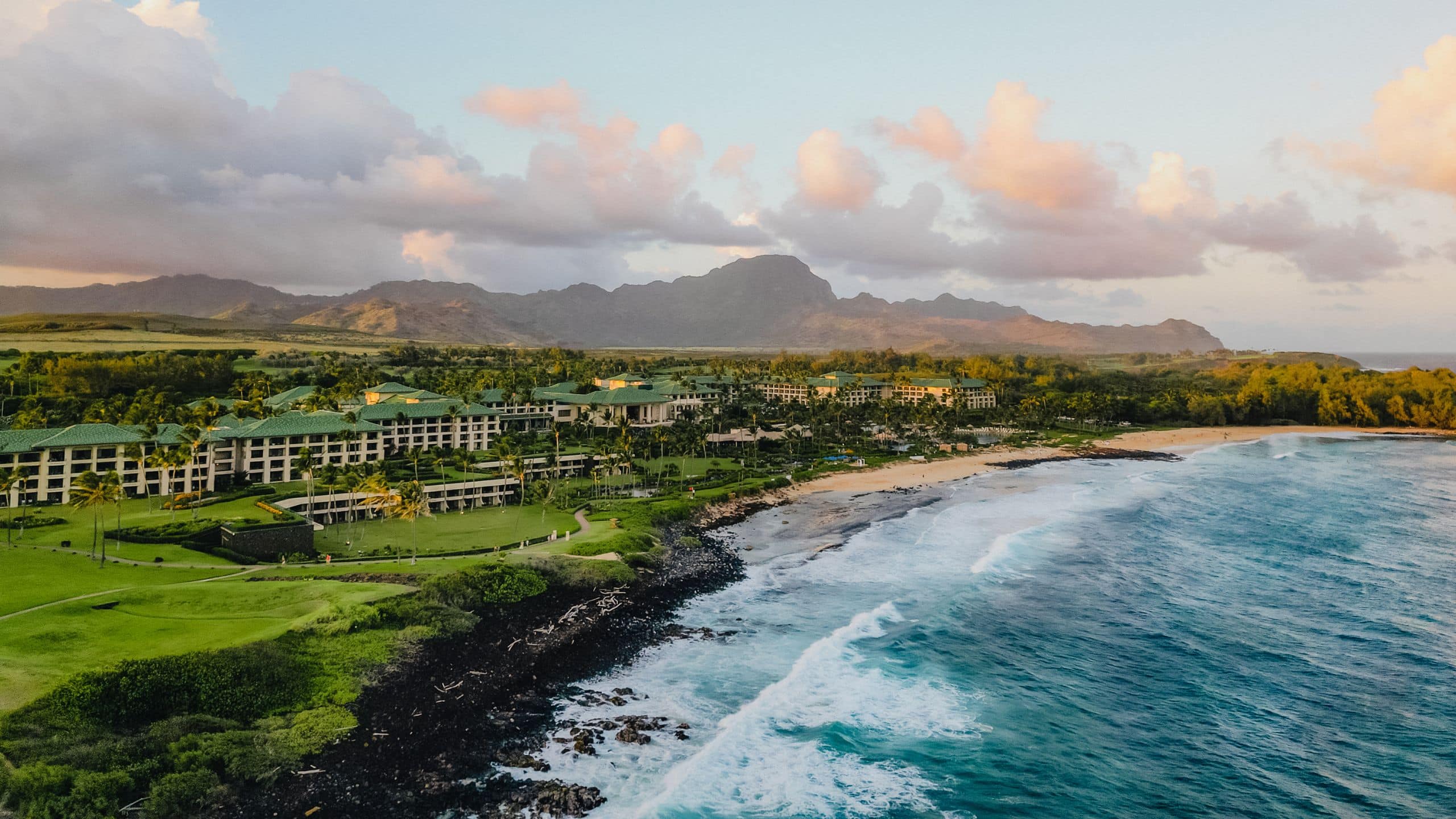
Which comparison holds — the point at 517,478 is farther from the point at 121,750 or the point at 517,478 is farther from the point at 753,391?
the point at 753,391

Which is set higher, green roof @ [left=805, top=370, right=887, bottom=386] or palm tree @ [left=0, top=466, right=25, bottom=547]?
green roof @ [left=805, top=370, right=887, bottom=386]

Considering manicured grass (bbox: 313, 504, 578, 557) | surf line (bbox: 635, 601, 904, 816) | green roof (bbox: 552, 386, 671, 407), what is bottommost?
surf line (bbox: 635, 601, 904, 816)

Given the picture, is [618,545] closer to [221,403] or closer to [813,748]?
[813,748]

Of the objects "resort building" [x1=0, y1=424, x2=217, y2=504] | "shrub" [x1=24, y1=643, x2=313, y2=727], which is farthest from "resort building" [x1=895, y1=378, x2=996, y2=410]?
"shrub" [x1=24, y1=643, x2=313, y2=727]

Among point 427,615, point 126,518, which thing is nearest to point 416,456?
point 126,518

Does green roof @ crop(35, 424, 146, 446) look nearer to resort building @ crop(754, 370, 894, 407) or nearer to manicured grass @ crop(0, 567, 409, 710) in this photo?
manicured grass @ crop(0, 567, 409, 710)

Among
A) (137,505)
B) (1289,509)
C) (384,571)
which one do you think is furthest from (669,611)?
(1289,509)
